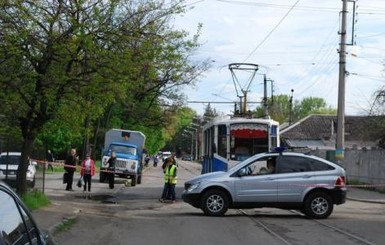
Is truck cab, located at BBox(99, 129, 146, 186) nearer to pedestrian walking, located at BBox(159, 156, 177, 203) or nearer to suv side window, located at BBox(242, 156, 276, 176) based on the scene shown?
pedestrian walking, located at BBox(159, 156, 177, 203)

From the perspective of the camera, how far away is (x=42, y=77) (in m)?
16.1

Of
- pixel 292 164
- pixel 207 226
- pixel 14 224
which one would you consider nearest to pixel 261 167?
pixel 292 164

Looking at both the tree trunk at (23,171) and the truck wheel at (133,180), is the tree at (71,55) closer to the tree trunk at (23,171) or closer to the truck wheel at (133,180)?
the tree trunk at (23,171)

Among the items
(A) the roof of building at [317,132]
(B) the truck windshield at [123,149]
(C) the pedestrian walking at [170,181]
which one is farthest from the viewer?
(A) the roof of building at [317,132]

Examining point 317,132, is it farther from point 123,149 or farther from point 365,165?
point 123,149

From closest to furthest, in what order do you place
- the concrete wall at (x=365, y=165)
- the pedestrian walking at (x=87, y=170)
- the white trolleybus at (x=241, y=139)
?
the white trolleybus at (x=241, y=139) < the pedestrian walking at (x=87, y=170) < the concrete wall at (x=365, y=165)

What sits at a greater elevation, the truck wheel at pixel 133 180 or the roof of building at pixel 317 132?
the roof of building at pixel 317 132

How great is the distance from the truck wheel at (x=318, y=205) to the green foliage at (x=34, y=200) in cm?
755

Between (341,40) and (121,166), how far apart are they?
529 inches

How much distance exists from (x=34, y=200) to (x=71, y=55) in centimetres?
455

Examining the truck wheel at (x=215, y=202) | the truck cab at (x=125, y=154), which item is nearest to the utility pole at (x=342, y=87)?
the truck cab at (x=125, y=154)

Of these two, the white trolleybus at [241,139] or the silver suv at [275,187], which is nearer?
the silver suv at [275,187]

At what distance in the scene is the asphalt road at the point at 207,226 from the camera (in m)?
12.2

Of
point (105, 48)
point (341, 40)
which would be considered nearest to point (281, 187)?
point (105, 48)
